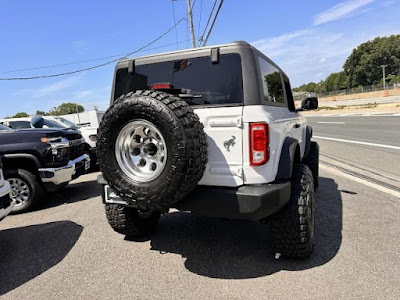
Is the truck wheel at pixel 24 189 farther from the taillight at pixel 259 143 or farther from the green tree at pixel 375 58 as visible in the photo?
the green tree at pixel 375 58

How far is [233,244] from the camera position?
3.61m

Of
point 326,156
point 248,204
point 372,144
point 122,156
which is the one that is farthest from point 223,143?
point 372,144

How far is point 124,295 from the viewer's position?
2711mm

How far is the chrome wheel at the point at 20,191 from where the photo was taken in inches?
212

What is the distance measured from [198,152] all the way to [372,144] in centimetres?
947

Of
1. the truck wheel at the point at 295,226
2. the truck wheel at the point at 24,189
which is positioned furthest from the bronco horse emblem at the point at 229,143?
the truck wheel at the point at 24,189

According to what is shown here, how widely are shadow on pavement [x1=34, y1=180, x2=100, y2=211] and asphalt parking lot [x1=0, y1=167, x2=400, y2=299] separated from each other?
1.08m

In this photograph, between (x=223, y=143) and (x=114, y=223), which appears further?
(x=114, y=223)

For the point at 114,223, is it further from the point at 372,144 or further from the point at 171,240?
the point at 372,144

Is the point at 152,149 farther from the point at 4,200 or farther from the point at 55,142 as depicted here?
the point at 55,142

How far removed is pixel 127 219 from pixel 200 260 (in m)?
1.01

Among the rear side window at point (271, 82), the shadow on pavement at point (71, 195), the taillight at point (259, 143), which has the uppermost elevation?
the rear side window at point (271, 82)

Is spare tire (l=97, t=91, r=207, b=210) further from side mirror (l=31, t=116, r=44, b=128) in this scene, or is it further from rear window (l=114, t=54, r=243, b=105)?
side mirror (l=31, t=116, r=44, b=128)

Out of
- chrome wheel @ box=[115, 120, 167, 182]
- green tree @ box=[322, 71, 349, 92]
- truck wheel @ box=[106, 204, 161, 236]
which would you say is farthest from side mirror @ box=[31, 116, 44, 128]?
green tree @ box=[322, 71, 349, 92]
